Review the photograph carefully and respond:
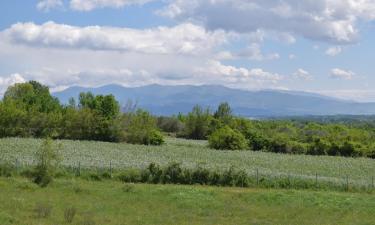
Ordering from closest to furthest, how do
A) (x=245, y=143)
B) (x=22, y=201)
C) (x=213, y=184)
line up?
(x=22, y=201), (x=213, y=184), (x=245, y=143)

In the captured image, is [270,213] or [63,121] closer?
[270,213]

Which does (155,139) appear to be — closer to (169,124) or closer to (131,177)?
(131,177)

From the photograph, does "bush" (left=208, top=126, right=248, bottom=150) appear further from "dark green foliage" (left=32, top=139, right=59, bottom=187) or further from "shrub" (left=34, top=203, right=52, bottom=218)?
"shrub" (left=34, top=203, right=52, bottom=218)

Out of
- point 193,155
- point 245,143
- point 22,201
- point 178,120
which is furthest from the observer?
point 178,120

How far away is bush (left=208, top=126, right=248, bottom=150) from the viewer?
3957 inches

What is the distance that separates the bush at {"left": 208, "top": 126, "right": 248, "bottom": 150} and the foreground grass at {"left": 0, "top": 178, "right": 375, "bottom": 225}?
180 ft

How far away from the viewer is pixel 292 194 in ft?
137

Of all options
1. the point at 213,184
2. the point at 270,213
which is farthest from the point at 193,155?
the point at 270,213

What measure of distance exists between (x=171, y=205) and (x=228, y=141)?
219 feet

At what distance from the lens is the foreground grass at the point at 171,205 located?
2805 cm

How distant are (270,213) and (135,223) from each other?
9591mm

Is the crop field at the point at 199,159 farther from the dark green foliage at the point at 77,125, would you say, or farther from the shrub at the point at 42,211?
the shrub at the point at 42,211

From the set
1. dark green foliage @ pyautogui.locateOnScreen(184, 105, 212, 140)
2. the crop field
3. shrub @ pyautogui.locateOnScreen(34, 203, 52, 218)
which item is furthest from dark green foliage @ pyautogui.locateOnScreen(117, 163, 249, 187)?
dark green foliage @ pyautogui.locateOnScreen(184, 105, 212, 140)

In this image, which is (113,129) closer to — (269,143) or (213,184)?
(269,143)
